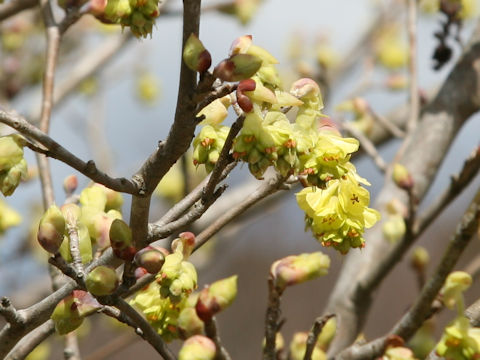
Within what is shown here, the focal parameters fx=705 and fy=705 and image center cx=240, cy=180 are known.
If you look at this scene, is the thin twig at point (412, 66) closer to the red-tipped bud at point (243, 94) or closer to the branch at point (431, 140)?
the branch at point (431, 140)

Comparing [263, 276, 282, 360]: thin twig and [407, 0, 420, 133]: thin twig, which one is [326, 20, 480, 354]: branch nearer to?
[407, 0, 420, 133]: thin twig

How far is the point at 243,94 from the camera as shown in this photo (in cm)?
114

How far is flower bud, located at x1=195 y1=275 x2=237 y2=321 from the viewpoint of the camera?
1511mm

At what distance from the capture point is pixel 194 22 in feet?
3.63

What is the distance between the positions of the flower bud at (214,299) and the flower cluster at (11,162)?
0.49m

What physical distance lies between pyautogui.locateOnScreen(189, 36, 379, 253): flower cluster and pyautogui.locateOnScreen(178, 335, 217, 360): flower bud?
38 cm

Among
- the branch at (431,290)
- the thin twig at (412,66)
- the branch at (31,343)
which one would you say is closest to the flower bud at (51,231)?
the branch at (31,343)

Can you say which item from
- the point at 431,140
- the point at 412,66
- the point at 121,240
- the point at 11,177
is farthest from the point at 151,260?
the point at 412,66

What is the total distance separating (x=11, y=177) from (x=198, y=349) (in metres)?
0.53

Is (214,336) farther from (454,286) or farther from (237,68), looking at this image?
(237,68)

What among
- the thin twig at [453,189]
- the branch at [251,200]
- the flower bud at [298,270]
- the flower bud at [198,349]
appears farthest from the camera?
the thin twig at [453,189]

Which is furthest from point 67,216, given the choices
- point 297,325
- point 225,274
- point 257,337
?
point 225,274

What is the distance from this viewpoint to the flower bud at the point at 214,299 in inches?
59.5

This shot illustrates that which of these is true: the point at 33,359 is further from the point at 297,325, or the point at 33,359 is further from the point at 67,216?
the point at 297,325
